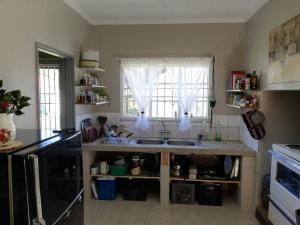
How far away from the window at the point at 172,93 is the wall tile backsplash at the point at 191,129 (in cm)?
13

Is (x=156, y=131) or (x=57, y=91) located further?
(x=156, y=131)

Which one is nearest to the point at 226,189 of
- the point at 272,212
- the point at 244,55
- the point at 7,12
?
the point at 272,212

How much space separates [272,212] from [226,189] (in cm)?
128

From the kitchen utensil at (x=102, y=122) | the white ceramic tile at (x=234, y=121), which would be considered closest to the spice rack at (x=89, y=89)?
the kitchen utensil at (x=102, y=122)

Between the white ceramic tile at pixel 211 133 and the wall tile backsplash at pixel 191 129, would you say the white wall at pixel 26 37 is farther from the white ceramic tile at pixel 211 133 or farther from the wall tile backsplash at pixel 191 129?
the white ceramic tile at pixel 211 133

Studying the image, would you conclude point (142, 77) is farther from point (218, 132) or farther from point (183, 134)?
point (218, 132)

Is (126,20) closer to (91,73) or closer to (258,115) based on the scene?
(91,73)

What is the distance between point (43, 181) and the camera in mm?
1354

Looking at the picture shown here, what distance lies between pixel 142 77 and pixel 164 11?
987mm

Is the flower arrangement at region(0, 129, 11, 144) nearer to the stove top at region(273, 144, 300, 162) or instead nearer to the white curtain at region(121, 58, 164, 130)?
the stove top at region(273, 144, 300, 162)

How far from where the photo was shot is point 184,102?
3.73 m

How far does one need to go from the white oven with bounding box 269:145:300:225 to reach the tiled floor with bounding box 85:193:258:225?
1.96 ft

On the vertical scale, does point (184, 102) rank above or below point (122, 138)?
above

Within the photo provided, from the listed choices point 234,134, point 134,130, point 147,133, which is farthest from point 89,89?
point 234,134
